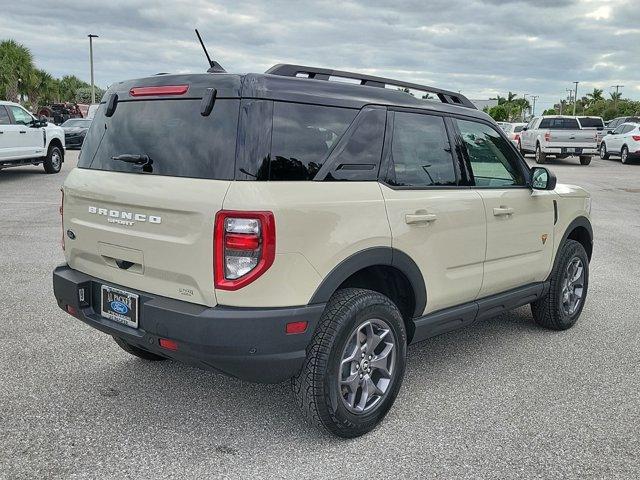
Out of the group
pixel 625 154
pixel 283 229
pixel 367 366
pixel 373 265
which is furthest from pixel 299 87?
pixel 625 154

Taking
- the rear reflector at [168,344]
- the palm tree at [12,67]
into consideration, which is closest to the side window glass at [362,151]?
the rear reflector at [168,344]

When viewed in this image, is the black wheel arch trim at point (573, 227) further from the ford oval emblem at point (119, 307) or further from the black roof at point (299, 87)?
the ford oval emblem at point (119, 307)

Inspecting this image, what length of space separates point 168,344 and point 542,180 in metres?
2.86

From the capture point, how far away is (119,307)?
3.24m

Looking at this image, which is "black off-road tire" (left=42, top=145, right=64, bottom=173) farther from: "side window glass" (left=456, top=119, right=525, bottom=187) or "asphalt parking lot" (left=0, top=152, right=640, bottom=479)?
"side window glass" (left=456, top=119, right=525, bottom=187)

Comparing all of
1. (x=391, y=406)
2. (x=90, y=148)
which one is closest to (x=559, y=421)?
(x=391, y=406)

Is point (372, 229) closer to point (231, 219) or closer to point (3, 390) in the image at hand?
point (231, 219)

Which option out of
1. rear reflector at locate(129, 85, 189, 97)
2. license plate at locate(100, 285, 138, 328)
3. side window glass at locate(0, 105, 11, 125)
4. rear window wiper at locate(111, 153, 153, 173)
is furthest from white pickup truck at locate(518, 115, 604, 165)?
license plate at locate(100, 285, 138, 328)

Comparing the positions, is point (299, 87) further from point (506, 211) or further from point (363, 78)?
point (506, 211)

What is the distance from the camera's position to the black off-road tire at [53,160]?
1686 centimetres

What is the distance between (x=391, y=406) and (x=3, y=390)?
2314mm

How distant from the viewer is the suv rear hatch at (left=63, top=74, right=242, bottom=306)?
2.90 metres

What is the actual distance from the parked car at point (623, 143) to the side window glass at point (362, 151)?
24.5 meters

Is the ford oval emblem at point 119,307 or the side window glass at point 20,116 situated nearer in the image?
the ford oval emblem at point 119,307
